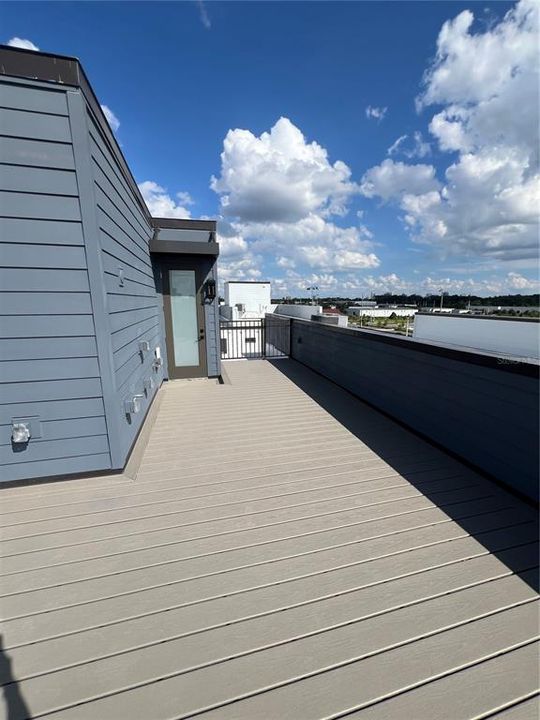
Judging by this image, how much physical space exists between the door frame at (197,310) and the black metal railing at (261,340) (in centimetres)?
154

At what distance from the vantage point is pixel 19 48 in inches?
74.3

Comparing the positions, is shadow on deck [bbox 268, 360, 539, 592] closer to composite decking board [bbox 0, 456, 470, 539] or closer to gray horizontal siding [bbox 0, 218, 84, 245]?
composite decking board [bbox 0, 456, 470, 539]

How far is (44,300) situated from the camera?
7.11ft

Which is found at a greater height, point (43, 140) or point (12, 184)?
point (43, 140)

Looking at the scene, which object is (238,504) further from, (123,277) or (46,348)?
(123,277)

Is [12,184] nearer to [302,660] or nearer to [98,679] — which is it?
[98,679]

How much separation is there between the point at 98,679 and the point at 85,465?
163cm

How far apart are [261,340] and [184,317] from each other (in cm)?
317

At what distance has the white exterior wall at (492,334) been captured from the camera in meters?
3.63

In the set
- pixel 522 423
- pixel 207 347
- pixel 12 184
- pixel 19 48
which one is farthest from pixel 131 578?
pixel 207 347

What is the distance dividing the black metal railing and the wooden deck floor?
5184mm

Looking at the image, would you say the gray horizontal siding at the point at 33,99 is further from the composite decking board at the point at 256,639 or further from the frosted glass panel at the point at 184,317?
the frosted glass panel at the point at 184,317

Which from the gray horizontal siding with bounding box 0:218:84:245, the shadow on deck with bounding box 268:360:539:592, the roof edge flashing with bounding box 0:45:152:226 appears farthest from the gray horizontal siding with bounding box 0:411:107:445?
the shadow on deck with bounding box 268:360:539:592

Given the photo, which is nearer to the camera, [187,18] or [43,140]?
[43,140]
